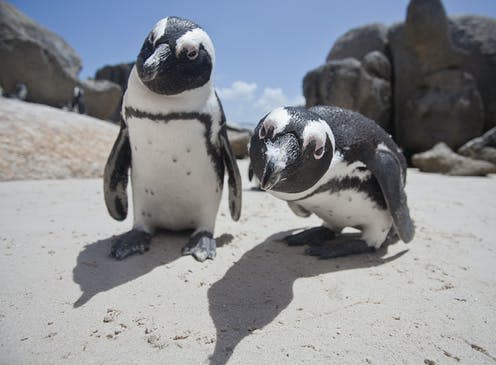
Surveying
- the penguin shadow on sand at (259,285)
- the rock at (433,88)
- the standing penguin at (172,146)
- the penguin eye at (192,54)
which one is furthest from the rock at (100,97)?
the penguin shadow on sand at (259,285)

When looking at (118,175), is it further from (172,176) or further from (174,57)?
(174,57)

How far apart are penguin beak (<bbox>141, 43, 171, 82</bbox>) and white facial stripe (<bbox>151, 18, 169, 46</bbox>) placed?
8cm

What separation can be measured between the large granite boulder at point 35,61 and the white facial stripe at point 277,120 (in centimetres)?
1131

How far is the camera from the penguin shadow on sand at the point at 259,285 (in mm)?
1131

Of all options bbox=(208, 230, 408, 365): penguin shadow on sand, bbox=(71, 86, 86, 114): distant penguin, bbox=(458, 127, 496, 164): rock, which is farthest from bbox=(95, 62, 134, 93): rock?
bbox=(208, 230, 408, 365): penguin shadow on sand

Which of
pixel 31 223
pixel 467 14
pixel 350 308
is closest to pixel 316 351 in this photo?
pixel 350 308

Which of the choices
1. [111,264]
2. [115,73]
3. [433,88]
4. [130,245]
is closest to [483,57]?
[433,88]

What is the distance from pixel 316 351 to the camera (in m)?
1.02

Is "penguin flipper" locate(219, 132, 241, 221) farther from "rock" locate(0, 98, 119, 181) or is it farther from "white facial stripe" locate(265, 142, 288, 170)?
"rock" locate(0, 98, 119, 181)

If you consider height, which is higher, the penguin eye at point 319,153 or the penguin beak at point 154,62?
the penguin beak at point 154,62

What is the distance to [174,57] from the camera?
1.51m

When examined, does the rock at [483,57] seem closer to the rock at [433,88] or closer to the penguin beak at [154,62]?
the rock at [433,88]

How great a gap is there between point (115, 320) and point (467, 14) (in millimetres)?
11048

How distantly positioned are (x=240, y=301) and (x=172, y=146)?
2.70ft
